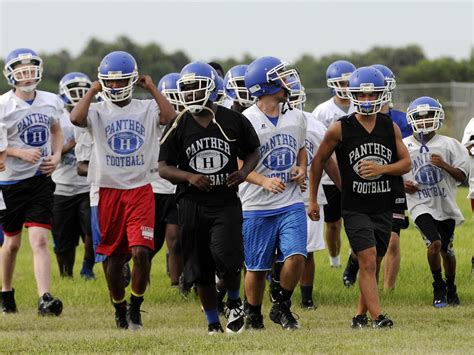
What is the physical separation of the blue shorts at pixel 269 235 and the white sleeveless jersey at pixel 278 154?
0.37 feet

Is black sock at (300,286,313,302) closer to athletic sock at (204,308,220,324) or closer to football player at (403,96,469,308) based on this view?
football player at (403,96,469,308)

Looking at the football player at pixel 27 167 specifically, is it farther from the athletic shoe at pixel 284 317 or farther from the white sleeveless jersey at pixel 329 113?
the white sleeveless jersey at pixel 329 113

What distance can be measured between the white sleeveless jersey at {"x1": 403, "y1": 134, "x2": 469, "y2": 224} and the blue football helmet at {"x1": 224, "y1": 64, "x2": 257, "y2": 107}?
5.66 ft

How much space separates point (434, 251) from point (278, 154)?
107 inches

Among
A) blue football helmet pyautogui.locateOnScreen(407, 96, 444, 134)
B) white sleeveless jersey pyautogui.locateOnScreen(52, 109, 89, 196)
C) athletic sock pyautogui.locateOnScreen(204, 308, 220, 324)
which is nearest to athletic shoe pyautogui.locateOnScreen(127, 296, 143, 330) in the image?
athletic sock pyautogui.locateOnScreen(204, 308, 220, 324)

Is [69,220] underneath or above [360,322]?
underneath

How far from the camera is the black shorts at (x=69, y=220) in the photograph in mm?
16209

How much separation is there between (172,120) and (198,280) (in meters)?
1.37

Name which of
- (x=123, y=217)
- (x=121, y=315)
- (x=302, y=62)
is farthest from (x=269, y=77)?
(x=302, y=62)

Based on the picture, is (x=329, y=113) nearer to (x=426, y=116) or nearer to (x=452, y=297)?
(x=426, y=116)

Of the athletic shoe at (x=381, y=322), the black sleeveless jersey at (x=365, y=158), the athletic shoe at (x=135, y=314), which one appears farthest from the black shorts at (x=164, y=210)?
the athletic shoe at (x=381, y=322)

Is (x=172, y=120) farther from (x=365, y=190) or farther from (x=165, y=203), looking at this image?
(x=165, y=203)

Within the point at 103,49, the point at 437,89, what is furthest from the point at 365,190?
the point at 103,49

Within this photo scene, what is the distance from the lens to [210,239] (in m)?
10.5
